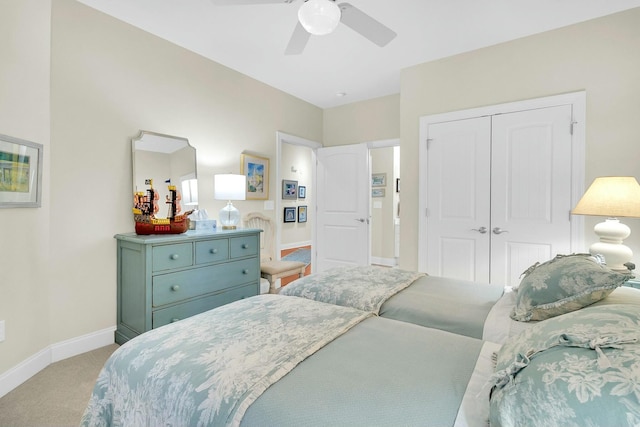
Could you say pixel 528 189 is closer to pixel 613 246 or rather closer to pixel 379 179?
pixel 613 246

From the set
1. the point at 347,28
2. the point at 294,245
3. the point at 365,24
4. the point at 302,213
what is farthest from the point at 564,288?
the point at 302,213

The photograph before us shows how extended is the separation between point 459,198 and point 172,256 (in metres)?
2.74

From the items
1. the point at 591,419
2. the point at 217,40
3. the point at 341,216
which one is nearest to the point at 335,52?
the point at 217,40

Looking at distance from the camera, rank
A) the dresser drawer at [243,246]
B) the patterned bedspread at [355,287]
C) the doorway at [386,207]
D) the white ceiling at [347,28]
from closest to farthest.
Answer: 1. the patterned bedspread at [355,287]
2. the white ceiling at [347,28]
3. the dresser drawer at [243,246]
4. the doorway at [386,207]

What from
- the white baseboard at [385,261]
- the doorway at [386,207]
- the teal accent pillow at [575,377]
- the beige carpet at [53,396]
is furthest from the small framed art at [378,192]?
the teal accent pillow at [575,377]

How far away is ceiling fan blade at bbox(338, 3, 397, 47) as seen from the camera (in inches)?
75.2

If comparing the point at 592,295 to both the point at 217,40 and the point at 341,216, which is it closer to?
the point at 217,40

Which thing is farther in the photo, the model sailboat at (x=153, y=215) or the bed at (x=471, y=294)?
the model sailboat at (x=153, y=215)

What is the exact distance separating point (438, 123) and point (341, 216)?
189 cm

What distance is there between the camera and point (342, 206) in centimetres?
475

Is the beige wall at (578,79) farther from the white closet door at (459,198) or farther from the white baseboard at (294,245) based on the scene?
the white baseboard at (294,245)

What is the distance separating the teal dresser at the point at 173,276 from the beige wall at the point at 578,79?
7.51 feet

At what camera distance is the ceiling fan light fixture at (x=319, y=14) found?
1.64m

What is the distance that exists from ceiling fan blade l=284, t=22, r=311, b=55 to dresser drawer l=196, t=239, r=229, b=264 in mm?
1651
